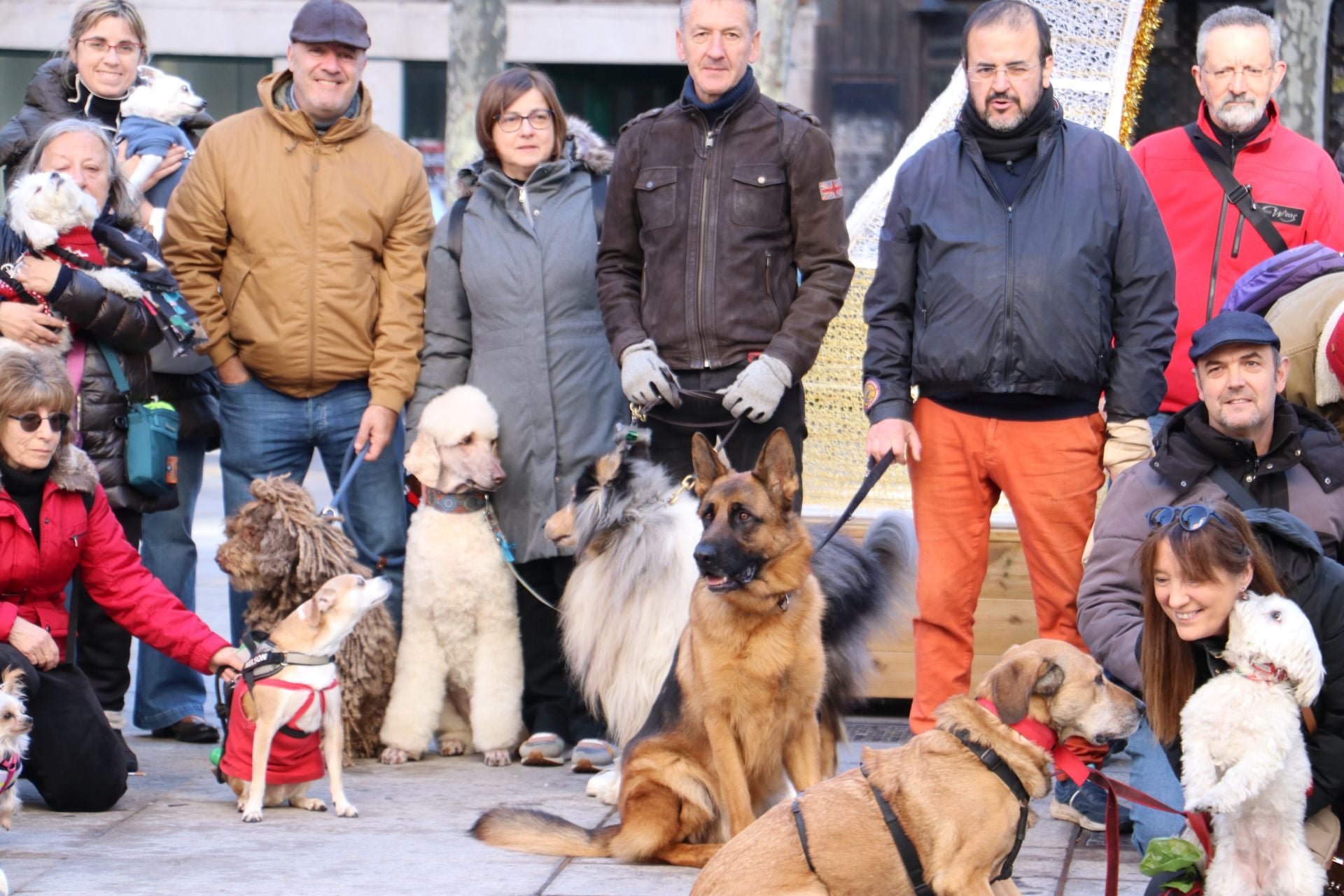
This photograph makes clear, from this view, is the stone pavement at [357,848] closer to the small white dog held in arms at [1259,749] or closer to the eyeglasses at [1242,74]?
the small white dog held in arms at [1259,749]

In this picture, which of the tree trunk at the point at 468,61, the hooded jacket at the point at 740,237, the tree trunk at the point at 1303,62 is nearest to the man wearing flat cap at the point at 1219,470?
the hooded jacket at the point at 740,237

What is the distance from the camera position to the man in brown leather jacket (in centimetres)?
509

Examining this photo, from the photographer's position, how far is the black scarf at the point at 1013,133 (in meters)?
4.64

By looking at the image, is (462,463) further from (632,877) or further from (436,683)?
(632,877)

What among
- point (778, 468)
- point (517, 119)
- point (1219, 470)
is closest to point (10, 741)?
point (778, 468)

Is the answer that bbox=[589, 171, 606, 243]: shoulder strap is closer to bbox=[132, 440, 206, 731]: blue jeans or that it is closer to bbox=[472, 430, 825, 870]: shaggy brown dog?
bbox=[472, 430, 825, 870]: shaggy brown dog

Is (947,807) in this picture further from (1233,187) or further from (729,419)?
(1233,187)

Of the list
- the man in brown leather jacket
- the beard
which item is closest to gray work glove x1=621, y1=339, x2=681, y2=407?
the man in brown leather jacket

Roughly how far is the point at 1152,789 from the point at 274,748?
2.52 m

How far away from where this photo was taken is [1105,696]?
3533 millimetres

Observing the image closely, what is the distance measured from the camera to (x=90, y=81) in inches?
233

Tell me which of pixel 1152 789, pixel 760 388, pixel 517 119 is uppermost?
pixel 517 119

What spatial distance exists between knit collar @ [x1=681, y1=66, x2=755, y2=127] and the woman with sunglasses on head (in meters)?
2.12

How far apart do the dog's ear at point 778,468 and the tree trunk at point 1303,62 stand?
8971 mm
